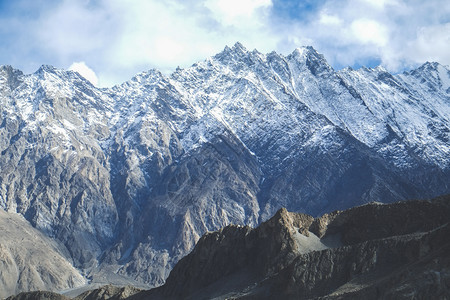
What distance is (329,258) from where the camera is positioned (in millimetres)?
114750

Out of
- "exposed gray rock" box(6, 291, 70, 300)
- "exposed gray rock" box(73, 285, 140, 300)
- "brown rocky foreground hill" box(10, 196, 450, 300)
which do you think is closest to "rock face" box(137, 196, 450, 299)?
"brown rocky foreground hill" box(10, 196, 450, 300)

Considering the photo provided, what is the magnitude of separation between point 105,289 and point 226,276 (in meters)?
45.2

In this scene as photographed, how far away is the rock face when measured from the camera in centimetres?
8475

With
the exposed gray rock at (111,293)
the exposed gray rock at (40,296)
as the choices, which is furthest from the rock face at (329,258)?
the exposed gray rock at (40,296)

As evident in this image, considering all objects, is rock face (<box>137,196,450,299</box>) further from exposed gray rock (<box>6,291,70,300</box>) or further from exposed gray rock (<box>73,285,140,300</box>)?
exposed gray rock (<box>6,291,70,300</box>)

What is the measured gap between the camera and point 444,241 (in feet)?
301

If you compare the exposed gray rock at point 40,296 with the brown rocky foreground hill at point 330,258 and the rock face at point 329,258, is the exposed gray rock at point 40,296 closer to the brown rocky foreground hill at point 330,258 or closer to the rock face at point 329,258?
the brown rocky foreground hill at point 330,258

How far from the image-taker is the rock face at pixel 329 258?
278 ft

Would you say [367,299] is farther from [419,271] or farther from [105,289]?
[105,289]

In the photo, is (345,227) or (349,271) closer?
(349,271)

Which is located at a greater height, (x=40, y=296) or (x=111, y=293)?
(x=40, y=296)

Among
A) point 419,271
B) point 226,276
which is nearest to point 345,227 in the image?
point 226,276

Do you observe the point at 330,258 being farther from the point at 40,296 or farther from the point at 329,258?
the point at 40,296

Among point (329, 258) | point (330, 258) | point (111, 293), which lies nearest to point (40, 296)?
point (111, 293)
